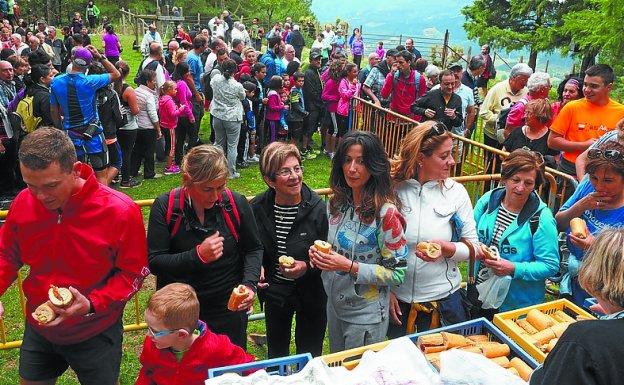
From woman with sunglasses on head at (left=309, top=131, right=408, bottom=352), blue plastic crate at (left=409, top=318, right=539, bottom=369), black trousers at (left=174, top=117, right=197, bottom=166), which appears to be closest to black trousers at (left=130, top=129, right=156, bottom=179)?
black trousers at (left=174, top=117, right=197, bottom=166)

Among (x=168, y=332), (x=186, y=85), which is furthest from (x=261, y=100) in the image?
(x=168, y=332)

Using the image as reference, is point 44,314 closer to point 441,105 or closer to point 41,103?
point 41,103

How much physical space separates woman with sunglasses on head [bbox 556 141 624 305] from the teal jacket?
172 mm

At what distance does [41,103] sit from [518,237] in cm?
692

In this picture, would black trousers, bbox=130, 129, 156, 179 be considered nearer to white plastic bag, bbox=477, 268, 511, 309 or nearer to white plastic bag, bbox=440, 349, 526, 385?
white plastic bag, bbox=477, 268, 511, 309

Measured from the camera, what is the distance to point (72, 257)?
289cm

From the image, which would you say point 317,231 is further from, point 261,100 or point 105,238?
point 261,100

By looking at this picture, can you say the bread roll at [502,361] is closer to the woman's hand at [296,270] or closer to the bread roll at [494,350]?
the bread roll at [494,350]

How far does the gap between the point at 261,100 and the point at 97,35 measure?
76.0ft

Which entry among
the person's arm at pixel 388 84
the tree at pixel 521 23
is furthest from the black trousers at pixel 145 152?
the tree at pixel 521 23

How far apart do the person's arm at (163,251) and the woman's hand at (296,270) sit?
0.55 m

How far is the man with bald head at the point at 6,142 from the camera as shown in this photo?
762 cm

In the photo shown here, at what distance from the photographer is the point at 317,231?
3.59 metres

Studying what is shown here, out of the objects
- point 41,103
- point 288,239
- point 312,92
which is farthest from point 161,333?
point 312,92
